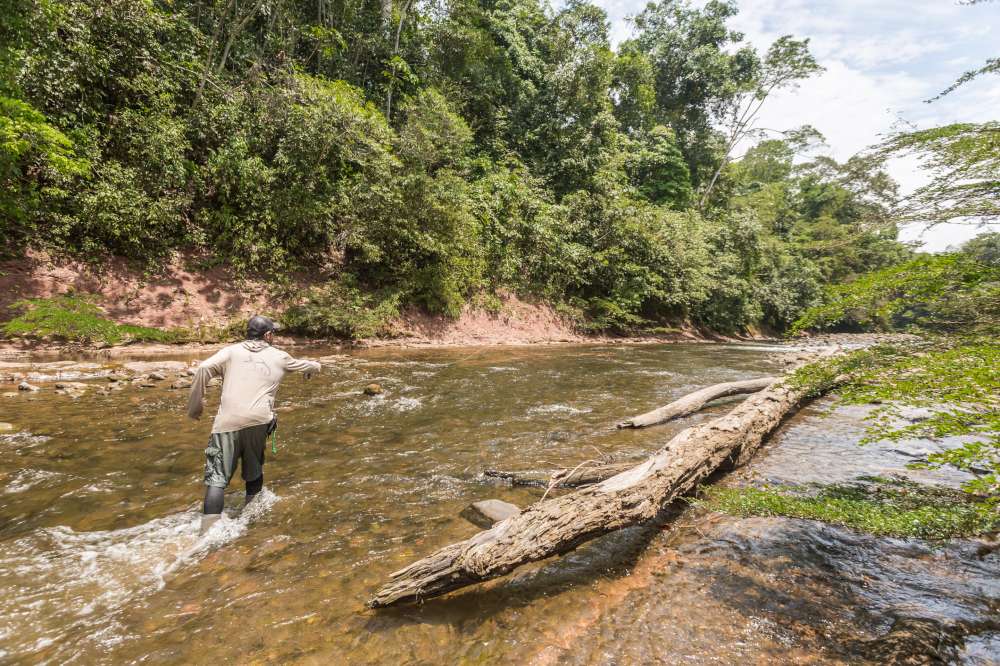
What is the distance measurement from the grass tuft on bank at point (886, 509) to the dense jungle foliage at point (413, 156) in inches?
73.8

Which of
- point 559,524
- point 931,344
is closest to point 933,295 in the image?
point 931,344

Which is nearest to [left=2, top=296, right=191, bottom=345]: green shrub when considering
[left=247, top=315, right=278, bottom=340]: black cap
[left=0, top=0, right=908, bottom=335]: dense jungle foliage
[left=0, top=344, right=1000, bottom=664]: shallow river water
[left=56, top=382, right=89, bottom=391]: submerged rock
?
[left=0, top=0, right=908, bottom=335]: dense jungle foliage

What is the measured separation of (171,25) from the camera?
13.7m

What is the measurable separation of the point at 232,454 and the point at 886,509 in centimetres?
538

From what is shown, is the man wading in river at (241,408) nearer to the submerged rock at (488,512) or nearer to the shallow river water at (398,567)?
the shallow river water at (398,567)

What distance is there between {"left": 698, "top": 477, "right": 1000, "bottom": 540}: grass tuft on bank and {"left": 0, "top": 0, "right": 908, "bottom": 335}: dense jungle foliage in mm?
1874

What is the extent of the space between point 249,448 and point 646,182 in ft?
116

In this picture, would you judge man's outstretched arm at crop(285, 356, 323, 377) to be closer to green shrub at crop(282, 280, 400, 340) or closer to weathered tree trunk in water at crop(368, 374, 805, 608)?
weathered tree trunk in water at crop(368, 374, 805, 608)

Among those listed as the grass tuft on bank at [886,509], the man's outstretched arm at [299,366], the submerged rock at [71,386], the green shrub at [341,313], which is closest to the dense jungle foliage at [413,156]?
the green shrub at [341,313]

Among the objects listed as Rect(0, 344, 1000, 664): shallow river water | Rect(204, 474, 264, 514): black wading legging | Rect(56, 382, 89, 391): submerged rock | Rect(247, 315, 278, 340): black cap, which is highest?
Rect(247, 315, 278, 340): black cap

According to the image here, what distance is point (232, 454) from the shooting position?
3.56 meters

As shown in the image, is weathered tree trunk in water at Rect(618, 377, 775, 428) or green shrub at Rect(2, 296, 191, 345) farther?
green shrub at Rect(2, 296, 191, 345)

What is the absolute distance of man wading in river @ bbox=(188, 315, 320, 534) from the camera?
11.3ft

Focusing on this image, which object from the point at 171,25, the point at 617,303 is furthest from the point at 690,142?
the point at 171,25
